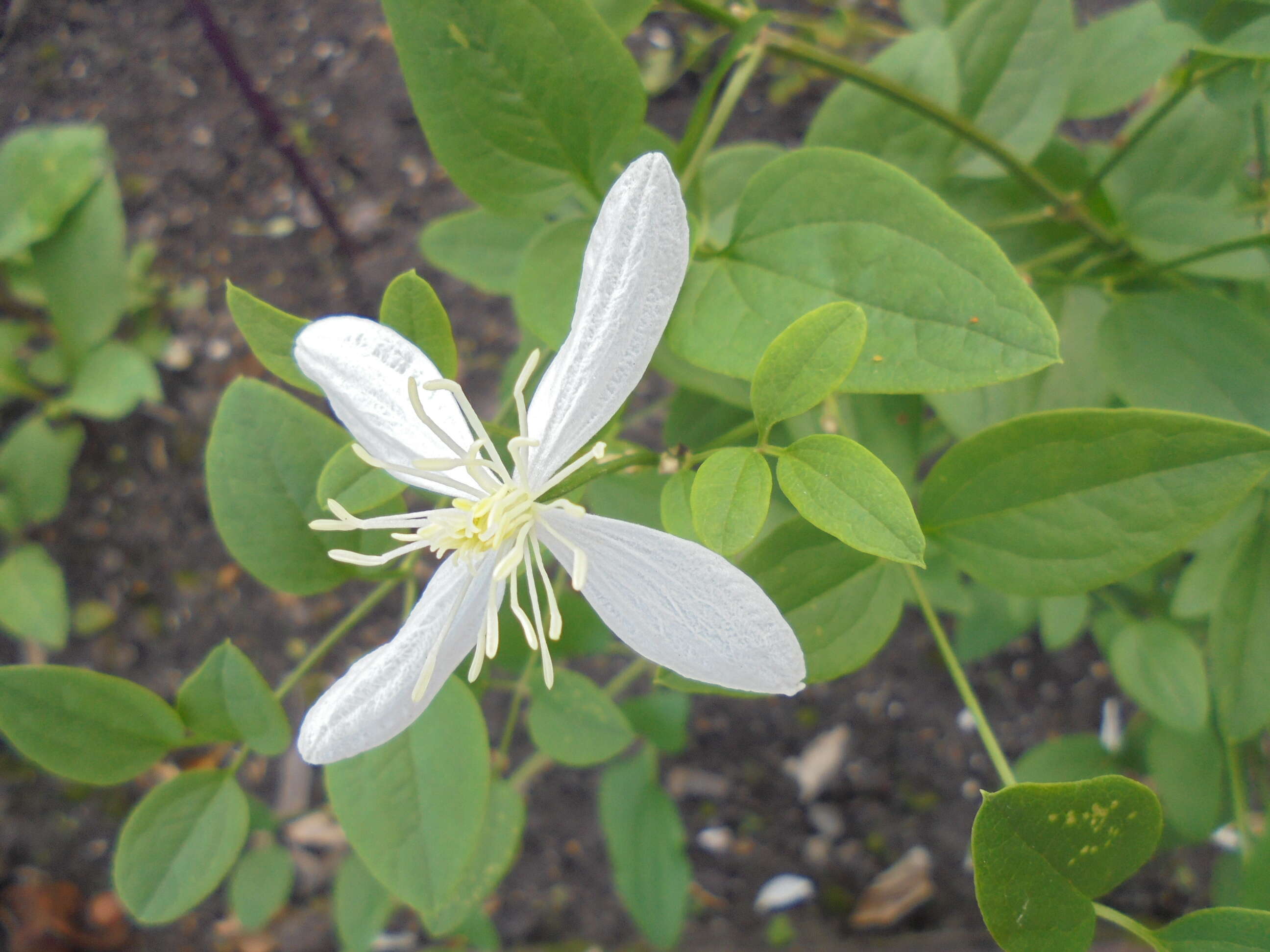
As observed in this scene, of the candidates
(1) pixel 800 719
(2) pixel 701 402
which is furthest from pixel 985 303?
(1) pixel 800 719

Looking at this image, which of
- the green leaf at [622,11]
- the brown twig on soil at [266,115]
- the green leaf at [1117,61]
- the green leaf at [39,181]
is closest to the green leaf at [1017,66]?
the green leaf at [1117,61]

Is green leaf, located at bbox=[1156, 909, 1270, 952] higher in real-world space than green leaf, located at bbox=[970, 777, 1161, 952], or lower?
lower

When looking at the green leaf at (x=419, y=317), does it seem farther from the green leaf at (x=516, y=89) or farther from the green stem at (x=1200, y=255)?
the green stem at (x=1200, y=255)

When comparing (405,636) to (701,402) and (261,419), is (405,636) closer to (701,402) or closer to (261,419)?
Answer: (261,419)

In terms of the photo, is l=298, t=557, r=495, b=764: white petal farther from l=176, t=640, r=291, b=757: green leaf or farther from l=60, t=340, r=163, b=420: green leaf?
l=60, t=340, r=163, b=420: green leaf

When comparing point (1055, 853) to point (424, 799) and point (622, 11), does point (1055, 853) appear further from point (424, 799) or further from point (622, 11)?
point (622, 11)

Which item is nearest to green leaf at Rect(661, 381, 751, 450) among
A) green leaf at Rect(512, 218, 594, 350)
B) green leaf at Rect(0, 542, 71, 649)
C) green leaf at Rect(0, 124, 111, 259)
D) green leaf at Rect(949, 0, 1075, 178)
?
green leaf at Rect(512, 218, 594, 350)
